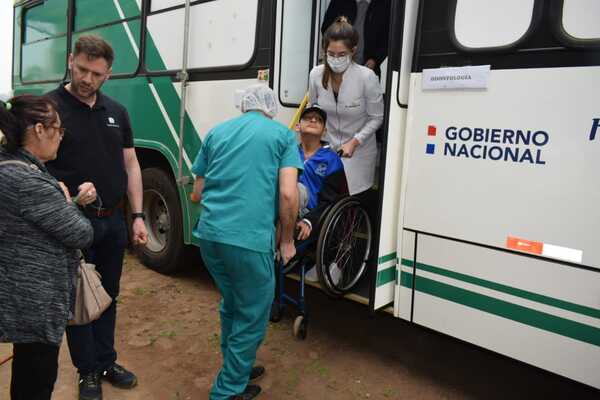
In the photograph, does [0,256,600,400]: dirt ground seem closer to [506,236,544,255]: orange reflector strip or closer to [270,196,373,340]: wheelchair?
[270,196,373,340]: wheelchair

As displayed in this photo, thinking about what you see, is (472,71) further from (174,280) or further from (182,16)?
(174,280)

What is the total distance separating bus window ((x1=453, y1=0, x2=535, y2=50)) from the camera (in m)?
2.23

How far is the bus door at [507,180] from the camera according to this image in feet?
6.86

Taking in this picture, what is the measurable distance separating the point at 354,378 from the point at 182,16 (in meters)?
2.87

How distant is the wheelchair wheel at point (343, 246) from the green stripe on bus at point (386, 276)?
0.31 metres

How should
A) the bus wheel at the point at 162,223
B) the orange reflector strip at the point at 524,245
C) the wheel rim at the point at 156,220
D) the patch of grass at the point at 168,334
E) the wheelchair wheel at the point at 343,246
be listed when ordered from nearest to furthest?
the orange reflector strip at the point at 524,245 → the wheelchair wheel at the point at 343,246 → the patch of grass at the point at 168,334 → the bus wheel at the point at 162,223 → the wheel rim at the point at 156,220

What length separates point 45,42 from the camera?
18.4 feet

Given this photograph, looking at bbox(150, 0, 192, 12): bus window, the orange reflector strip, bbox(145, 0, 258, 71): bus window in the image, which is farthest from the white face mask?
bbox(150, 0, 192, 12): bus window

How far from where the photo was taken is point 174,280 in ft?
14.7

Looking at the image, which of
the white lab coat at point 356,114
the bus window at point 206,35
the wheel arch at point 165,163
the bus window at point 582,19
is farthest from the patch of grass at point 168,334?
the bus window at point 582,19

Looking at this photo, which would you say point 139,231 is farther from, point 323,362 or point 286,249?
point 323,362

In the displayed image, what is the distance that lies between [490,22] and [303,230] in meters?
1.38

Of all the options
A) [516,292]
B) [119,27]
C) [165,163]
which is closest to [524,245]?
[516,292]

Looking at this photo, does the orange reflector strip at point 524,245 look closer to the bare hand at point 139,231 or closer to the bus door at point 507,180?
the bus door at point 507,180
